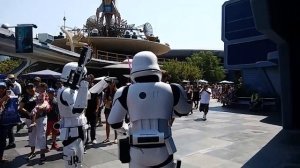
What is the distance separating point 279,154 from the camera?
25.5 feet

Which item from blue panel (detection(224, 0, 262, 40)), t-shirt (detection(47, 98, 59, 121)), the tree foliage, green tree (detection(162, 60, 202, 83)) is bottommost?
t-shirt (detection(47, 98, 59, 121))

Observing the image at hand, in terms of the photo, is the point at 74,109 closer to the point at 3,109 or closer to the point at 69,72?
the point at 69,72

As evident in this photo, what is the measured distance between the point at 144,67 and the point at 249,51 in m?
26.9

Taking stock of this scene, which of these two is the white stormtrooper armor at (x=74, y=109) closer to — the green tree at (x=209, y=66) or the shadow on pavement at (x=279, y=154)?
the shadow on pavement at (x=279, y=154)

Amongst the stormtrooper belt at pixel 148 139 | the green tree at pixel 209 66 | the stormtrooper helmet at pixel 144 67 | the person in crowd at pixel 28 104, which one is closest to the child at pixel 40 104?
the person in crowd at pixel 28 104

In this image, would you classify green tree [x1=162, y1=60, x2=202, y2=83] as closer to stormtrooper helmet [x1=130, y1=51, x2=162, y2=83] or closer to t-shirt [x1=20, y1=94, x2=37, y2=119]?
t-shirt [x1=20, y1=94, x2=37, y2=119]

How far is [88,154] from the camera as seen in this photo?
7.79m

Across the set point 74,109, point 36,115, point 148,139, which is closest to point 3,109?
point 36,115

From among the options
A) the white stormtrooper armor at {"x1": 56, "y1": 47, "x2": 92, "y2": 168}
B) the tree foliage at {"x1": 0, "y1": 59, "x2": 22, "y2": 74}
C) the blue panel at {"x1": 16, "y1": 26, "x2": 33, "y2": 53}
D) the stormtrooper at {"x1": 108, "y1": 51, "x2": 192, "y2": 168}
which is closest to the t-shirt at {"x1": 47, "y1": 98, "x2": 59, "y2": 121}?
the white stormtrooper armor at {"x1": 56, "y1": 47, "x2": 92, "y2": 168}

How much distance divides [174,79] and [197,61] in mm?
17687

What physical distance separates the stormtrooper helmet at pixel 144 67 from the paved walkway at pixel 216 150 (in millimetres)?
3413

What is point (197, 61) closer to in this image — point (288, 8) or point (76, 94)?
point (288, 8)

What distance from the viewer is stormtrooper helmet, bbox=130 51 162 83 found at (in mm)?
3820

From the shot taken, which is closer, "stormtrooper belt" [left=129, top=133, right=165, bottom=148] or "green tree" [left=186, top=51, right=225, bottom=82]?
"stormtrooper belt" [left=129, top=133, right=165, bottom=148]
